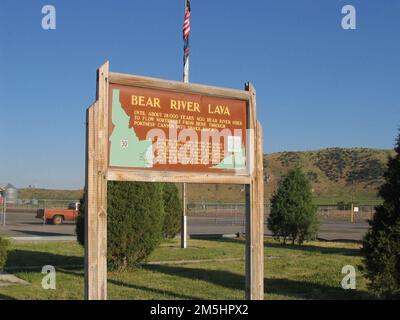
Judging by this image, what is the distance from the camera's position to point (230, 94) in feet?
27.0

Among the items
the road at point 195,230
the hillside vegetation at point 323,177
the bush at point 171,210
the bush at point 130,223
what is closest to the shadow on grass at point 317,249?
the bush at point 171,210

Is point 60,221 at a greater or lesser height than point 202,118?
lesser

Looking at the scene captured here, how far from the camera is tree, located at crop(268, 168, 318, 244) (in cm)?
2056

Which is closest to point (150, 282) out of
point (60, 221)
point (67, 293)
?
point (67, 293)

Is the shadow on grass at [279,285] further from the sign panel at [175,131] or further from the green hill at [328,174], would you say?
the green hill at [328,174]

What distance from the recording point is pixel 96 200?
694cm

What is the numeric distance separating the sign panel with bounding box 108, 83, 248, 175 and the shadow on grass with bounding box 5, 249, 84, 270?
23.8ft

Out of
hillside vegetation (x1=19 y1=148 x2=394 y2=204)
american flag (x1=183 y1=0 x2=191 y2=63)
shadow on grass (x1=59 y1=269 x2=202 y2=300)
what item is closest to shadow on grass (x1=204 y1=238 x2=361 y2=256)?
american flag (x1=183 y1=0 x2=191 y2=63)

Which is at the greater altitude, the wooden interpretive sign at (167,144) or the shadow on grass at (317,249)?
the wooden interpretive sign at (167,144)

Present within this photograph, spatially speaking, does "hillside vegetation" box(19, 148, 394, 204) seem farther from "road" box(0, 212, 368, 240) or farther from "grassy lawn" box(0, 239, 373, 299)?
"grassy lawn" box(0, 239, 373, 299)

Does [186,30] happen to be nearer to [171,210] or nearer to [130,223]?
[130,223]

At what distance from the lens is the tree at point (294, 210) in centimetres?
2056
